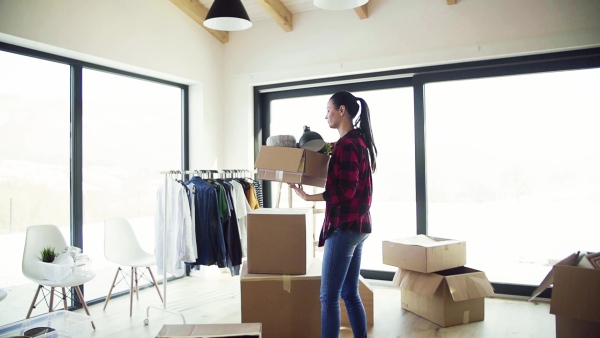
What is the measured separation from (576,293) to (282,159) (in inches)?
68.7

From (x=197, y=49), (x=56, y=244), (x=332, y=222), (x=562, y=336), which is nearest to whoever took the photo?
(x=332, y=222)

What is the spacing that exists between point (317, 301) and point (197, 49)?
3132 millimetres

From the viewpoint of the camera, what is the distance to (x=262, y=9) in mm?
4648

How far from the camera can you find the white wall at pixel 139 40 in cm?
322

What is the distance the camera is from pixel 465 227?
4098mm

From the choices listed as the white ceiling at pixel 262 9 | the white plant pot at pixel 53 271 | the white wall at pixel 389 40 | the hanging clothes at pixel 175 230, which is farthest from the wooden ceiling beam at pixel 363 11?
the white plant pot at pixel 53 271

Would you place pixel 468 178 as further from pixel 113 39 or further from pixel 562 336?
pixel 113 39

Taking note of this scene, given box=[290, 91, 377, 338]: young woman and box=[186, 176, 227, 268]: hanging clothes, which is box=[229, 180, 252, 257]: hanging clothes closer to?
box=[186, 176, 227, 268]: hanging clothes

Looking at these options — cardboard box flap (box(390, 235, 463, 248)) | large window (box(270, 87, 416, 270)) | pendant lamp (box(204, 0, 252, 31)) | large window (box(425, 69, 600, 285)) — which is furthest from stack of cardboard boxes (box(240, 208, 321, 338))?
large window (box(425, 69, 600, 285))

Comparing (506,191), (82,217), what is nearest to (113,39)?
(82,217)

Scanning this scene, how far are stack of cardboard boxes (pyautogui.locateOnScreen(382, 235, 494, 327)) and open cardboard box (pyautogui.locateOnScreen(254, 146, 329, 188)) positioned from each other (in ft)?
4.09

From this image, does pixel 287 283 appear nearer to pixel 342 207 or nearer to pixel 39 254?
pixel 342 207

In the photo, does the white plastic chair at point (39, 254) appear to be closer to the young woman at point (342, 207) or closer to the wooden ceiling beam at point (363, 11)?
the young woman at point (342, 207)

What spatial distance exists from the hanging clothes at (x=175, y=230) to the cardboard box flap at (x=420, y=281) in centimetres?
161
